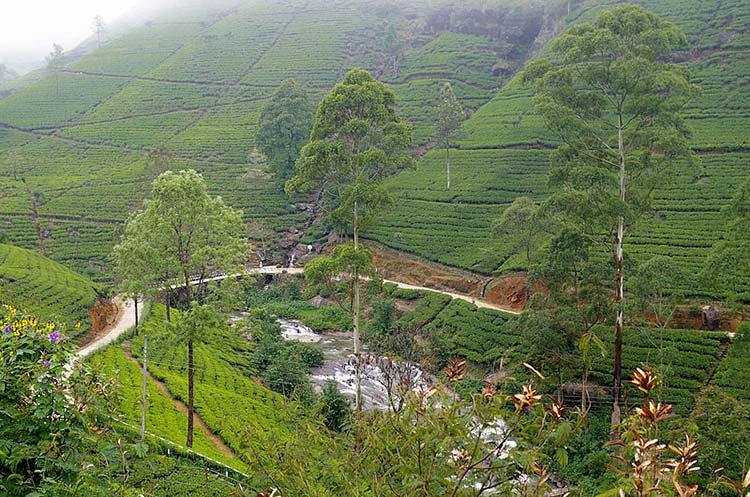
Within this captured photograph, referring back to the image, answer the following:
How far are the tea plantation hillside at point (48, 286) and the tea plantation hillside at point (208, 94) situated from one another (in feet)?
A: 20.9

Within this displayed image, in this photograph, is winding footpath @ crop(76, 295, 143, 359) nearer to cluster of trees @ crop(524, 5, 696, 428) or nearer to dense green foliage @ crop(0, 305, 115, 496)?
cluster of trees @ crop(524, 5, 696, 428)

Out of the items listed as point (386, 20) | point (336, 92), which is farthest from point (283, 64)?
point (336, 92)

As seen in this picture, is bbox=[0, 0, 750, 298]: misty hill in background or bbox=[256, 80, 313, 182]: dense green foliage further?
bbox=[256, 80, 313, 182]: dense green foliage

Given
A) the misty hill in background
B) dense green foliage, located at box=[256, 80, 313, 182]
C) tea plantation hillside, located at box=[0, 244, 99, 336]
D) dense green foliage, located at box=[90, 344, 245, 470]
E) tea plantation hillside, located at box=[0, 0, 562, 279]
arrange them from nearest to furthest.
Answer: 1. dense green foliage, located at box=[90, 344, 245, 470]
2. tea plantation hillside, located at box=[0, 244, 99, 336]
3. the misty hill in background
4. tea plantation hillside, located at box=[0, 0, 562, 279]
5. dense green foliage, located at box=[256, 80, 313, 182]

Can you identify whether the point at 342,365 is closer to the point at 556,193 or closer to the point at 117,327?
the point at 117,327

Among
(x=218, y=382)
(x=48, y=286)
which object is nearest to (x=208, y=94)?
(x=48, y=286)

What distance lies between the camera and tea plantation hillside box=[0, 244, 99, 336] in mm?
27266

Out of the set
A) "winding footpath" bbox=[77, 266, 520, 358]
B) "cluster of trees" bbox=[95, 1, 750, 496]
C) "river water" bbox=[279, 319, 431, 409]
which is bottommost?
"river water" bbox=[279, 319, 431, 409]

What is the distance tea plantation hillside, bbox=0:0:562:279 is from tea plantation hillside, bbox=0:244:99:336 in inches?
250

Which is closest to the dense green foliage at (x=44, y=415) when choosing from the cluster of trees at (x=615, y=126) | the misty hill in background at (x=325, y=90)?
the cluster of trees at (x=615, y=126)

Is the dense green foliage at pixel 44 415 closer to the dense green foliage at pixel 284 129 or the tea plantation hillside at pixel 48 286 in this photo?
the tea plantation hillside at pixel 48 286

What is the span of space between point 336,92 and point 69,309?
19.1 metres

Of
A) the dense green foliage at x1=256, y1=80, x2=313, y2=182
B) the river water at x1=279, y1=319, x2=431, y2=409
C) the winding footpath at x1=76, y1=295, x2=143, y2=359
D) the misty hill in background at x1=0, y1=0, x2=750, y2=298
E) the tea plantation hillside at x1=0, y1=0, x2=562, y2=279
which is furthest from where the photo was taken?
the dense green foliage at x1=256, y1=80, x2=313, y2=182

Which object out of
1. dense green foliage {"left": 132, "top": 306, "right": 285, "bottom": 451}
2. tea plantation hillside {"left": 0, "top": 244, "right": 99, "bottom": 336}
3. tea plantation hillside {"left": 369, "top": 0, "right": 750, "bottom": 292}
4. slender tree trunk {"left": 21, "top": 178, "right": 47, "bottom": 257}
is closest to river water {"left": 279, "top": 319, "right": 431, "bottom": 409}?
dense green foliage {"left": 132, "top": 306, "right": 285, "bottom": 451}
